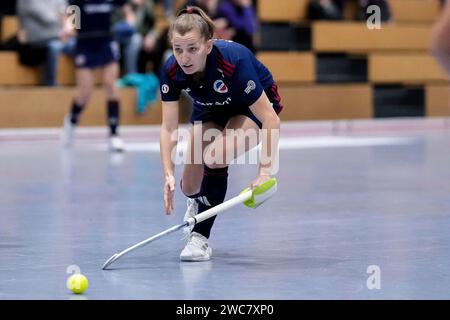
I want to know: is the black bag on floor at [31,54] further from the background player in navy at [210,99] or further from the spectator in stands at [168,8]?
the background player in navy at [210,99]

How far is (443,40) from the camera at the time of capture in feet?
10.4

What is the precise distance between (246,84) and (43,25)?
982cm

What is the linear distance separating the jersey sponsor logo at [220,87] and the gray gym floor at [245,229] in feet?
2.85

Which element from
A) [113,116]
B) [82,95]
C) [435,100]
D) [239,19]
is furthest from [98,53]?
[435,100]

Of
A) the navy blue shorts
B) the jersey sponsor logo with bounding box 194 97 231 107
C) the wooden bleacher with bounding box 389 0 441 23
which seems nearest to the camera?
the jersey sponsor logo with bounding box 194 97 231 107

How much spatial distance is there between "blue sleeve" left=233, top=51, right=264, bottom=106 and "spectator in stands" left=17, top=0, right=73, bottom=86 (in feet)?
31.0

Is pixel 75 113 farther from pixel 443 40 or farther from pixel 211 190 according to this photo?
pixel 443 40

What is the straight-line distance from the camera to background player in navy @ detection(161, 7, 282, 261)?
17.6 feet

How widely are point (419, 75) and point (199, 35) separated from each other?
46.8 ft

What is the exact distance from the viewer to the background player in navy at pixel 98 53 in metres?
12.4

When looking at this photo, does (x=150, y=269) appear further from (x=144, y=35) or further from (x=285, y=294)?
(x=144, y=35)

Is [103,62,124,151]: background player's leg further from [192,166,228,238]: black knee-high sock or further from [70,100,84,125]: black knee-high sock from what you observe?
[192,166,228,238]: black knee-high sock

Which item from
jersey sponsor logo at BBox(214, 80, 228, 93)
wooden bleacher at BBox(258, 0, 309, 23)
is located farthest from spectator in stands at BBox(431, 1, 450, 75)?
wooden bleacher at BBox(258, 0, 309, 23)

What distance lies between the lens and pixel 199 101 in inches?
226
